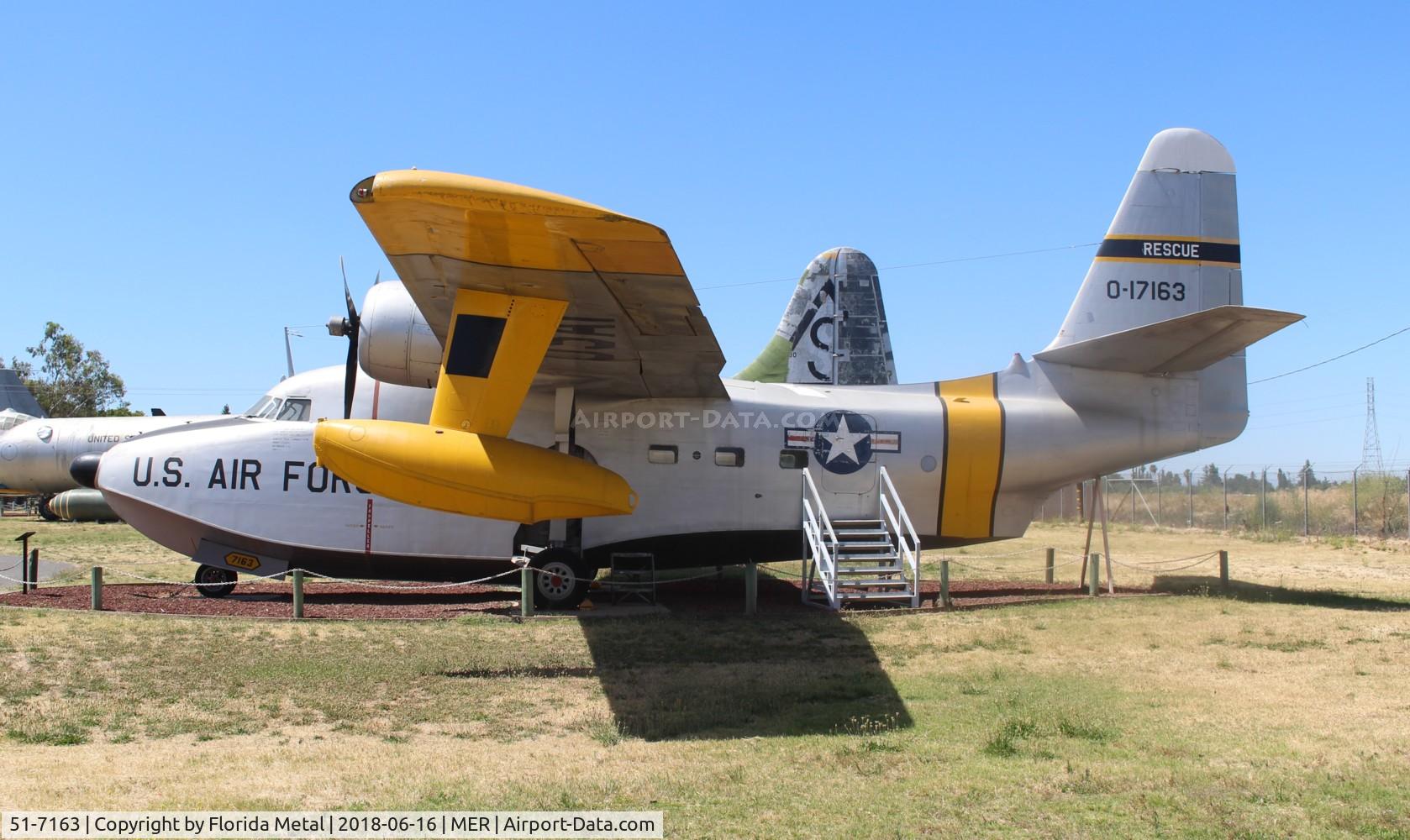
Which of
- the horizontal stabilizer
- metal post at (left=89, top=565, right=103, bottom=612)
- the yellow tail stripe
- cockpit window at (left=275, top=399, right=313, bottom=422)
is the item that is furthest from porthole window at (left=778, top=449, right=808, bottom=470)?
metal post at (left=89, top=565, right=103, bottom=612)

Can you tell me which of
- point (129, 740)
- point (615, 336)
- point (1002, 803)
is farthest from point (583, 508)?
point (1002, 803)

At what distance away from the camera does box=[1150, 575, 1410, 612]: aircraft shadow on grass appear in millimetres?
12977

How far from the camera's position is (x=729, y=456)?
13.7m

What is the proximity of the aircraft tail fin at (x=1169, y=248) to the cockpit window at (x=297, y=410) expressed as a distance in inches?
418

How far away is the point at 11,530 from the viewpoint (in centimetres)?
2838

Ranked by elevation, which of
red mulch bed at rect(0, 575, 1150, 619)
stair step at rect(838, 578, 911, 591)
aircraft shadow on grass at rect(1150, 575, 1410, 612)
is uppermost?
stair step at rect(838, 578, 911, 591)

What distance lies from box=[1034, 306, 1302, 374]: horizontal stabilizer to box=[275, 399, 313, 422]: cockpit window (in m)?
10.2

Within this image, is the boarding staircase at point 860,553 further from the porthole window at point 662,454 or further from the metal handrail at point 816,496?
the porthole window at point 662,454

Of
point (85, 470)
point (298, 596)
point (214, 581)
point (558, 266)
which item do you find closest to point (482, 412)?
point (558, 266)

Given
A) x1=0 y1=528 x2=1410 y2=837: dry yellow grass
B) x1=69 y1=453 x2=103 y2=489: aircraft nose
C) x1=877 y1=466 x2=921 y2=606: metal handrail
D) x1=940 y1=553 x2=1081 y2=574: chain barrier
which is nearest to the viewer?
x1=0 y1=528 x2=1410 y2=837: dry yellow grass

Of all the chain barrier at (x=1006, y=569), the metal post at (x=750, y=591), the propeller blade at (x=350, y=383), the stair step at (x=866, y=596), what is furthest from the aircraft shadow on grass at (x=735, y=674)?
the chain barrier at (x=1006, y=569)

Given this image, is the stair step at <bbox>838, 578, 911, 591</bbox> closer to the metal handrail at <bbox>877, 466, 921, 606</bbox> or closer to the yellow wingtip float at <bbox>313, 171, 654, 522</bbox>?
the metal handrail at <bbox>877, 466, 921, 606</bbox>

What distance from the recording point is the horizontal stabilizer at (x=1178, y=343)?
12.1m

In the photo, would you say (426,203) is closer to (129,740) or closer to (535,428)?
(129,740)
